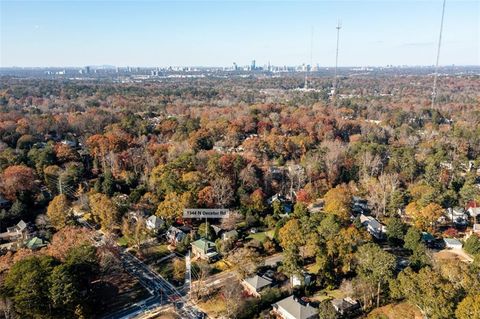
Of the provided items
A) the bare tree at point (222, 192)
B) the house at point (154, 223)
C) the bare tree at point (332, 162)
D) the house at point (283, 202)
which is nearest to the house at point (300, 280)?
the house at point (283, 202)

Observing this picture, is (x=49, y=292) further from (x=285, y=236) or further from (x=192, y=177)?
(x=192, y=177)

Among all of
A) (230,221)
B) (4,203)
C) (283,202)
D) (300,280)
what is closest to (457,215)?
(283,202)

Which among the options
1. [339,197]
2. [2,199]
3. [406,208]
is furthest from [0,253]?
[406,208]

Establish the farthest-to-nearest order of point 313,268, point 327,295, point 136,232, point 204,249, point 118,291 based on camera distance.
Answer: point 136,232, point 204,249, point 313,268, point 118,291, point 327,295

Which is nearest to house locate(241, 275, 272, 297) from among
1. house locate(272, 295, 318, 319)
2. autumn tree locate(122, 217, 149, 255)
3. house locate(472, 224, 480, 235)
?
house locate(272, 295, 318, 319)

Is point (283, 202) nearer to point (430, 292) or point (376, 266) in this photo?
point (376, 266)
